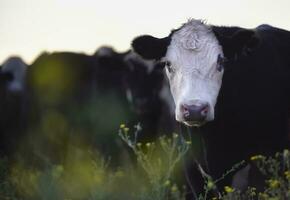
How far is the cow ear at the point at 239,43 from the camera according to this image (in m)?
7.83

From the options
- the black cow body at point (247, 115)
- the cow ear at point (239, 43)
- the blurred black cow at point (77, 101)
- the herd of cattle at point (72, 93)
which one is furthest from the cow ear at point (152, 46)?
the blurred black cow at point (77, 101)

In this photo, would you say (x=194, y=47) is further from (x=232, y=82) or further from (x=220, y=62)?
(x=232, y=82)

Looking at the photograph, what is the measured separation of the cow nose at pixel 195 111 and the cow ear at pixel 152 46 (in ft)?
4.33

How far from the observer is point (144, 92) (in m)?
11.4

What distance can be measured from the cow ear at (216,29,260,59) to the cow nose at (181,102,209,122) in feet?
3.65

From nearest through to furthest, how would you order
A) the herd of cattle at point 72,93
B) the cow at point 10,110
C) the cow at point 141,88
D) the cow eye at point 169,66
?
the cow eye at point 169,66
the cow at point 141,88
the herd of cattle at point 72,93
the cow at point 10,110

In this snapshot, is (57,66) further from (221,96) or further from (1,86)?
(221,96)

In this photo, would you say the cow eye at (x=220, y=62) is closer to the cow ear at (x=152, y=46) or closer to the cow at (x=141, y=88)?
the cow ear at (x=152, y=46)

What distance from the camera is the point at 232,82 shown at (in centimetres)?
800

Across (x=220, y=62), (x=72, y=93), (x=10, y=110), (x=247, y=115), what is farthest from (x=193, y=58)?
(x=10, y=110)

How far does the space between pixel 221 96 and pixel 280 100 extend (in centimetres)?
70

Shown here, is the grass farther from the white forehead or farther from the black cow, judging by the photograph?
the white forehead

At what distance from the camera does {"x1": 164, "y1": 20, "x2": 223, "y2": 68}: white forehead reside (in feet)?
25.4

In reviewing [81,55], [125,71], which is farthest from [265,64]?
[81,55]
